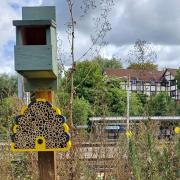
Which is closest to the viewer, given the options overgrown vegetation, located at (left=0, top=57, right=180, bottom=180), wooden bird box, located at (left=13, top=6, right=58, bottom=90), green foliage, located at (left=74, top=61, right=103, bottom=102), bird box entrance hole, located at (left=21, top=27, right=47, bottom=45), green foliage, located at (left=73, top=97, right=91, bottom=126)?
wooden bird box, located at (left=13, top=6, right=58, bottom=90)

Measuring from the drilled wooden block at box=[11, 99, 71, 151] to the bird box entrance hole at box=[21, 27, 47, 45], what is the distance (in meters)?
0.40

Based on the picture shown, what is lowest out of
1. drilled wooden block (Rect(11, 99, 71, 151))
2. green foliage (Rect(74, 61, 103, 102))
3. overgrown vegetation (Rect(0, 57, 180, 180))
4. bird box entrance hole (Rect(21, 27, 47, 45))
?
overgrown vegetation (Rect(0, 57, 180, 180))

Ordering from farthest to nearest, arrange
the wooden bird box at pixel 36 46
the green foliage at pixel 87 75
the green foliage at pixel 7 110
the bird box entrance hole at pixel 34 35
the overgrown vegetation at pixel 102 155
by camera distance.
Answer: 1. the green foliage at pixel 87 75
2. the green foliage at pixel 7 110
3. the overgrown vegetation at pixel 102 155
4. the bird box entrance hole at pixel 34 35
5. the wooden bird box at pixel 36 46

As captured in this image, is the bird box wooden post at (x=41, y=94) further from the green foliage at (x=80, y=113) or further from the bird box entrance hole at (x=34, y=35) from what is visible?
the green foliage at (x=80, y=113)

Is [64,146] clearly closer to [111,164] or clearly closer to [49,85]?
[49,85]

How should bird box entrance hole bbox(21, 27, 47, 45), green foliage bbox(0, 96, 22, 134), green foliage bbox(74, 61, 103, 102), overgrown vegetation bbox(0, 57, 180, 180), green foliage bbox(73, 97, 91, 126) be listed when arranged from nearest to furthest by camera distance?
bird box entrance hole bbox(21, 27, 47, 45) < overgrown vegetation bbox(0, 57, 180, 180) < green foliage bbox(0, 96, 22, 134) < green foliage bbox(74, 61, 103, 102) < green foliage bbox(73, 97, 91, 126)

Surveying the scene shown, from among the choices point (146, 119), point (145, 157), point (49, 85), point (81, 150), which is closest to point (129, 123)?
point (146, 119)

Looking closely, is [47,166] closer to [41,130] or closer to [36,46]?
[41,130]

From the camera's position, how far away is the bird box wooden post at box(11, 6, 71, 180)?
10.3 ft

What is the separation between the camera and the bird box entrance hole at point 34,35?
324 cm

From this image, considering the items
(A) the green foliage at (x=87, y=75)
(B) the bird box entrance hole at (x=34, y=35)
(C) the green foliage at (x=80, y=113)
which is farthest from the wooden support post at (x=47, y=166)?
(C) the green foliage at (x=80, y=113)

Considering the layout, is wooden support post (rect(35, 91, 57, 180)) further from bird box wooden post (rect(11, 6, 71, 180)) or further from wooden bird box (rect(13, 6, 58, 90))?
wooden bird box (rect(13, 6, 58, 90))

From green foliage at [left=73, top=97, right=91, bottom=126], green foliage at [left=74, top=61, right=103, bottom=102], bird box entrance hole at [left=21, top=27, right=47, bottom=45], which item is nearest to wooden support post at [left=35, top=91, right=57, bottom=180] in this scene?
bird box entrance hole at [left=21, top=27, right=47, bottom=45]

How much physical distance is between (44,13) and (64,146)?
0.90m
